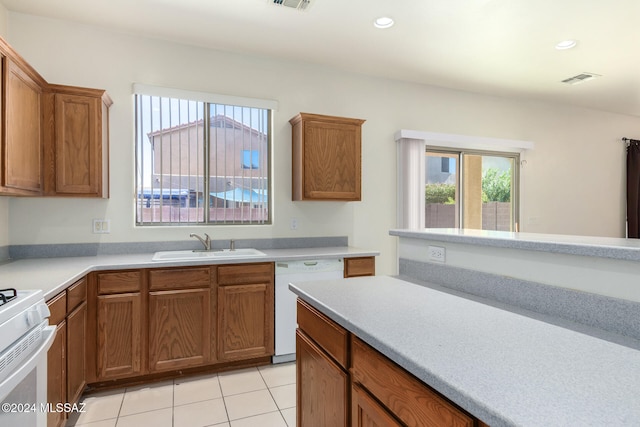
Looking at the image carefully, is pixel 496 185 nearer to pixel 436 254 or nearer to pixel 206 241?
pixel 436 254

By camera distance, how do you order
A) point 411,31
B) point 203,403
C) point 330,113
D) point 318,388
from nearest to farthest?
point 318,388
point 203,403
point 411,31
point 330,113

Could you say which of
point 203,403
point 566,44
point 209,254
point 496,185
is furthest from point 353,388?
point 496,185

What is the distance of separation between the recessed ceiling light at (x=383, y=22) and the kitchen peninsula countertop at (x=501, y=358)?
2.23 m

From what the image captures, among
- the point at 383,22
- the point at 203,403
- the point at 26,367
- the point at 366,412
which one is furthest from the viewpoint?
the point at 383,22

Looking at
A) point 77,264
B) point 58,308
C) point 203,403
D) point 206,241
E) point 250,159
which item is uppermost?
point 250,159

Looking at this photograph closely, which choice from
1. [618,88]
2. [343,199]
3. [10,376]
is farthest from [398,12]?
[618,88]

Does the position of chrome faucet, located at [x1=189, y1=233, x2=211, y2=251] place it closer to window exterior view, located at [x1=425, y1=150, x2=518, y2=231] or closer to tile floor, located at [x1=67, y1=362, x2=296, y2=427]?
tile floor, located at [x1=67, y1=362, x2=296, y2=427]

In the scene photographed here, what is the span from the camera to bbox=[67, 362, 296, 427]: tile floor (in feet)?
7.14

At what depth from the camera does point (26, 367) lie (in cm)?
132

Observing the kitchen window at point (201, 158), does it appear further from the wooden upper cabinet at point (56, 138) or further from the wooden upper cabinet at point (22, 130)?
the wooden upper cabinet at point (22, 130)

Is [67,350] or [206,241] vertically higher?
[206,241]

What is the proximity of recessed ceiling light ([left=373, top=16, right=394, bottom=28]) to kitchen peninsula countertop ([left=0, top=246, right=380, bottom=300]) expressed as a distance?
1873 mm

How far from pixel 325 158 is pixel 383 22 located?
1198mm

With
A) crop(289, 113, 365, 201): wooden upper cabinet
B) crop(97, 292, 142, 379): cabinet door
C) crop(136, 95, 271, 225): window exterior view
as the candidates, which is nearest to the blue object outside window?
crop(136, 95, 271, 225): window exterior view
